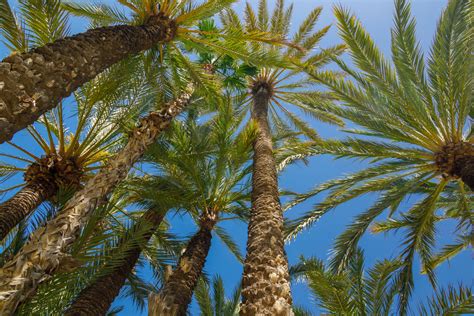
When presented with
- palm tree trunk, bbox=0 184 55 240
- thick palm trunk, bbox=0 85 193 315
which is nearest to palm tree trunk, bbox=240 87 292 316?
thick palm trunk, bbox=0 85 193 315

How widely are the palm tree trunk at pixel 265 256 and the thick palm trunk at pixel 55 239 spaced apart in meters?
1.99

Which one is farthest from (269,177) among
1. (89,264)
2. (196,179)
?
(89,264)

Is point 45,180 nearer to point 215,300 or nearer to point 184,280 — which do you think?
point 184,280

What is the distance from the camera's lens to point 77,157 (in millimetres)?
7871

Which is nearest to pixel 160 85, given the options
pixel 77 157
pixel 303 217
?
pixel 77 157

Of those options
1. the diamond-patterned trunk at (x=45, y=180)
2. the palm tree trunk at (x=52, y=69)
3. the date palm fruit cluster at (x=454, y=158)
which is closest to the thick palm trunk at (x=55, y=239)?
the palm tree trunk at (x=52, y=69)

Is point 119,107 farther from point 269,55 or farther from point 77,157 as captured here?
point 269,55

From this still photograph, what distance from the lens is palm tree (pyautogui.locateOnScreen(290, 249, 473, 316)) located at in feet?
17.7

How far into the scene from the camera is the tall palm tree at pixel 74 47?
3.44 m

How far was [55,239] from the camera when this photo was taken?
362cm

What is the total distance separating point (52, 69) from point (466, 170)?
6.57 m

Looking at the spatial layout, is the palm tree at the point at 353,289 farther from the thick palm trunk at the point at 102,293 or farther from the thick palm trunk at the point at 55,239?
the thick palm trunk at the point at 55,239

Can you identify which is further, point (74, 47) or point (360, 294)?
point (360, 294)

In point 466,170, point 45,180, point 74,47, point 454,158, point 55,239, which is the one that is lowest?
point 55,239
